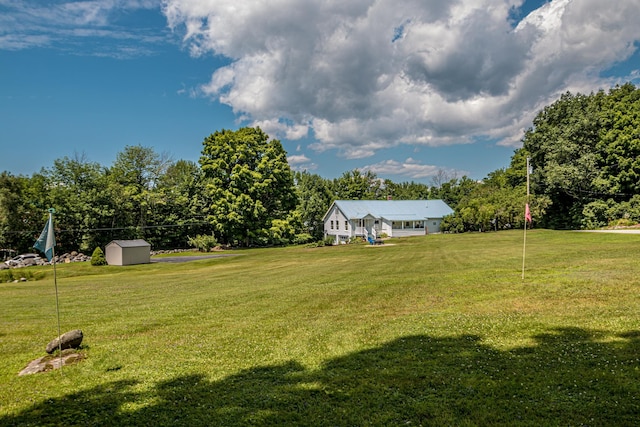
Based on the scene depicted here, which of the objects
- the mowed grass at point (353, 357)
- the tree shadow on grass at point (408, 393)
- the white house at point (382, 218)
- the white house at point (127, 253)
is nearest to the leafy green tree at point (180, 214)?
the white house at point (127, 253)

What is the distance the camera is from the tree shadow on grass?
4.89 meters

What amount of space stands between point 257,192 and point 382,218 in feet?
58.1

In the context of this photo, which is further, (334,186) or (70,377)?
(334,186)

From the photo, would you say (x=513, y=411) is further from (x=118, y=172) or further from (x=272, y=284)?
(x=118, y=172)

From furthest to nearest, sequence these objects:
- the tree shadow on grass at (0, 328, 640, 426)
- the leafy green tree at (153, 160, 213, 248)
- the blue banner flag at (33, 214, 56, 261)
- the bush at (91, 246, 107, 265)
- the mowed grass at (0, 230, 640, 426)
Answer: the leafy green tree at (153, 160, 213, 248)
the bush at (91, 246, 107, 265)
the blue banner flag at (33, 214, 56, 261)
the mowed grass at (0, 230, 640, 426)
the tree shadow on grass at (0, 328, 640, 426)

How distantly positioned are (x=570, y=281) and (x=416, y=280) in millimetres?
5279

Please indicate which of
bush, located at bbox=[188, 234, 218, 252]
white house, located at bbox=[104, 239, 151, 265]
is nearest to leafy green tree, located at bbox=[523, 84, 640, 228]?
bush, located at bbox=[188, 234, 218, 252]

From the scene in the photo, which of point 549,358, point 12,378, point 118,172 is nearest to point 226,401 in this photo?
point 12,378


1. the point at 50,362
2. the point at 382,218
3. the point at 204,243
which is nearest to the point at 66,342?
the point at 50,362

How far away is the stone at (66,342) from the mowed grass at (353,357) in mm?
415

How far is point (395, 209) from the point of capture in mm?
55094

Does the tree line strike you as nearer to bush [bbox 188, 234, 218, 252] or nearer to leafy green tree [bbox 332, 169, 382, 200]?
bush [bbox 188, 234, 218, 252]

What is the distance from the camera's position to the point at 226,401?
5656mm

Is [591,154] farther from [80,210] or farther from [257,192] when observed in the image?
[80,210]
